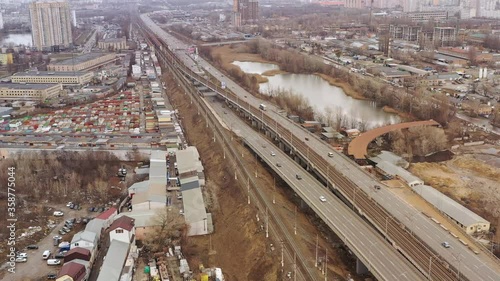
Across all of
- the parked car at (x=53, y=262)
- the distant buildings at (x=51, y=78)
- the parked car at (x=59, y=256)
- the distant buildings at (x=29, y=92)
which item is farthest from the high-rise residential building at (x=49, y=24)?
the parked car at (x=53, y=262)

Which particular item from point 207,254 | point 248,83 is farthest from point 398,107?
point 207,254

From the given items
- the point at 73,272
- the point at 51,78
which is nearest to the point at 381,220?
the point at 73,272

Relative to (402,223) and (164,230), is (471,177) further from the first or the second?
(164,230)

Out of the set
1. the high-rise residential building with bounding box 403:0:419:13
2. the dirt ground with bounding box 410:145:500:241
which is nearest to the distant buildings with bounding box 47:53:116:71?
the dirt ground with bounding box 410:145:500:241

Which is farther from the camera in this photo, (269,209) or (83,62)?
(83,62)

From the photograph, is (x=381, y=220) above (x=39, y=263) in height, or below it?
above

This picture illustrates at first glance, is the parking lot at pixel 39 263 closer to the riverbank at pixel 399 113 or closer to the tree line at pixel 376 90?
the riverbank at pixel 399 113

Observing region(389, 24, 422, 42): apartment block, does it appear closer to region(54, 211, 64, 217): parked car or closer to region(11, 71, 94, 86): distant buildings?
region(11, 71, 94, 86): distant buildings
